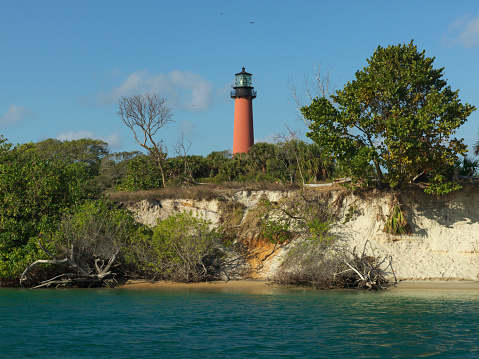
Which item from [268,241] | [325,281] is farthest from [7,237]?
[325,281]

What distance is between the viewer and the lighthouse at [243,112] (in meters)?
54.9

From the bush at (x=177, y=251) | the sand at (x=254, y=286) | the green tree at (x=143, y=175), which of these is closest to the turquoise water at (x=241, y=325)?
the sand at (x=254, y=286)

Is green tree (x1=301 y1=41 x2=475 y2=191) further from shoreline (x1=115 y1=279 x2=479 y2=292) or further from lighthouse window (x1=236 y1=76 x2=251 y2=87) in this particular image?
lighthouse window (x1=236 y1=76 x2=251 y2=87)

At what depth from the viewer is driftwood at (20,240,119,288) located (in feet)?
73.7

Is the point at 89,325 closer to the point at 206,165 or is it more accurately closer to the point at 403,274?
the point at 403,274

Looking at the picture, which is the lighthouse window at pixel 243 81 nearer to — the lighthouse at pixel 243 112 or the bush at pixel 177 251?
the lighthouse at pixel 243 112

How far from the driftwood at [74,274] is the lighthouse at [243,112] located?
3241 centimetres

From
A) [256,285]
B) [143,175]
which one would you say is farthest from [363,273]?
[143,175]

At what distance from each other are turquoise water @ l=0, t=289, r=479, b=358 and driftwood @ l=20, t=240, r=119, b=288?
165 cm

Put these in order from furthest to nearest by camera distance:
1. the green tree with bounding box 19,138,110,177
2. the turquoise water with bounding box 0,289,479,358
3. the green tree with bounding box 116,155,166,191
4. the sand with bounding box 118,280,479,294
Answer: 1. the green tree with bounding box 19,138,110,177
2. the green tree with bounding box 116,155,166,191
3. the sand with bounding box 118,280,479,294
4. the turquoise water with bounding box 0,289,479,358

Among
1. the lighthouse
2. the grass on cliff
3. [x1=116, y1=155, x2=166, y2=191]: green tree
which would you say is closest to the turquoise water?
the grass on cliff

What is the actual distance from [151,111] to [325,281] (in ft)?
63.5

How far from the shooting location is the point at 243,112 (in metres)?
55.8

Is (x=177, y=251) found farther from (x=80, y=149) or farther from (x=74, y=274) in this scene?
(x=80, y=149)
